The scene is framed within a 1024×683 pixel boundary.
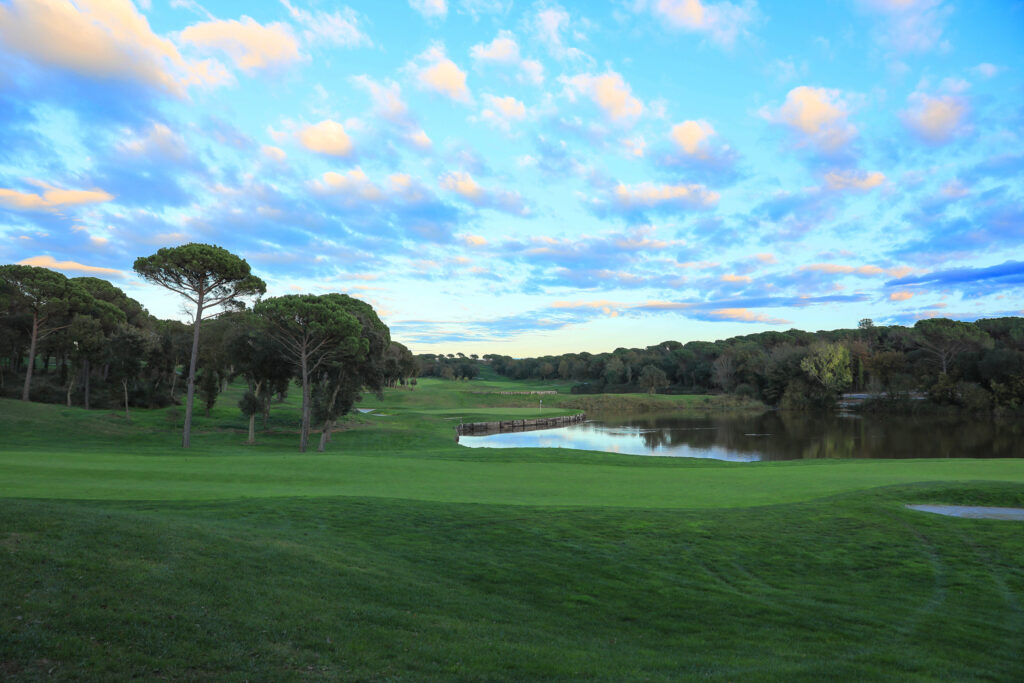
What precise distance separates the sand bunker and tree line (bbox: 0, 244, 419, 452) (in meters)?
29.9

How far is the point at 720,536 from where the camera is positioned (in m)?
12.0

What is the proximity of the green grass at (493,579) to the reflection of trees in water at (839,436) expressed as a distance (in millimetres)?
31494

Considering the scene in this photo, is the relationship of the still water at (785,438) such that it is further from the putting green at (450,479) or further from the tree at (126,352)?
the tree at (126,352)

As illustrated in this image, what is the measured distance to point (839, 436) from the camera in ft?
184

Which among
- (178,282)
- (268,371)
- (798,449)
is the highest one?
(178,282)

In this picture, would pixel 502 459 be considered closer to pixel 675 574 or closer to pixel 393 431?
pixel 675 574

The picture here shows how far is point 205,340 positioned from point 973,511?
157 ft

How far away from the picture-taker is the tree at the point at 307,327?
34750mm

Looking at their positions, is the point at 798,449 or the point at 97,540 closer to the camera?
the point at 97,540

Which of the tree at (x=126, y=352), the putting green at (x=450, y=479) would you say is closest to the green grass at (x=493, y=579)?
the putting green at (x=450, y=479)

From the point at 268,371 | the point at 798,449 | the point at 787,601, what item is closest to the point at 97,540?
the point at 787,601

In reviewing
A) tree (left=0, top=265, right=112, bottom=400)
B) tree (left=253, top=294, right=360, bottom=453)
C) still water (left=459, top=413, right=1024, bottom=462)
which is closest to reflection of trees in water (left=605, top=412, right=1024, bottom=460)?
still water (left=459, top=413, right=1024, bottom=462)

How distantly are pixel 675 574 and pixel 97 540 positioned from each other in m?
8.78

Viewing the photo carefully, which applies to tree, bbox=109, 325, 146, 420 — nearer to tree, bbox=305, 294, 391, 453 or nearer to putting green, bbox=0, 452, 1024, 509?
tree, bbox=305, 294, 391, 453
